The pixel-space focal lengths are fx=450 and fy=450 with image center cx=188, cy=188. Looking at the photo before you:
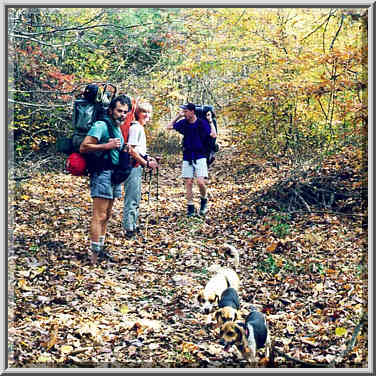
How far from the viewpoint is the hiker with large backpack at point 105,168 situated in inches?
170

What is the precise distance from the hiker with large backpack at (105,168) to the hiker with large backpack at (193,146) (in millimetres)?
654

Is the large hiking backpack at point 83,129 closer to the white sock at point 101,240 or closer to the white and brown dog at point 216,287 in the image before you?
the white sock at point 101,240

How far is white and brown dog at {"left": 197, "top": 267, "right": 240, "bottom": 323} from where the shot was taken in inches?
157

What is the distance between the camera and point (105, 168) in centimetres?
439

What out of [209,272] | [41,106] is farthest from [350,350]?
[41,106]

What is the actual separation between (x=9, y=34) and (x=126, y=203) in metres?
1.93

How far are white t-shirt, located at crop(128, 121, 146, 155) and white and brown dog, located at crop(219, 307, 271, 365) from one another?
2.04 m

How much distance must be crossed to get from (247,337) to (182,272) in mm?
Answer: 1093

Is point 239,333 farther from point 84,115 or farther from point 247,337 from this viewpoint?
point 84,115

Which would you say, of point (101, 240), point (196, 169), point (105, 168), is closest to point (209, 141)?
point (196, 169)

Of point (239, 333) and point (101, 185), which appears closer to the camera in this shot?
point (239, 333)

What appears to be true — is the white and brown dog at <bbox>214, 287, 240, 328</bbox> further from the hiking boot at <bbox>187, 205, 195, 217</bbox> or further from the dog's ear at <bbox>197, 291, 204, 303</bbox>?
the hiking boot at <bbox>187, 205, 195, 217</bbox>

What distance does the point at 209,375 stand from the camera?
11.4ft

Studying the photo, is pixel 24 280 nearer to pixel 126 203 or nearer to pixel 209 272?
pixel 126 203
